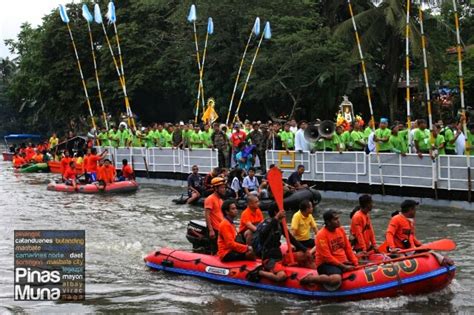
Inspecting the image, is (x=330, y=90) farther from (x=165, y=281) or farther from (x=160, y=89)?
(x=165, y=281)

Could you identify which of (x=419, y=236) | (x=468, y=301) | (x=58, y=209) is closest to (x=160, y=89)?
(x=58, y=209)

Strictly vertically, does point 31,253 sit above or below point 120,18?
below

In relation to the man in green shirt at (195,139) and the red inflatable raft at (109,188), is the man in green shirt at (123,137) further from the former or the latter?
the red inflatable raft at (109,188)

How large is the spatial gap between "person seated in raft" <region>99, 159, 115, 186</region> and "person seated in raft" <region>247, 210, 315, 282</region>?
1588 centimetres

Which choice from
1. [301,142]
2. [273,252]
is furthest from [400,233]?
[301,142]

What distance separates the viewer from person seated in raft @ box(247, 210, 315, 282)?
41.3 feet

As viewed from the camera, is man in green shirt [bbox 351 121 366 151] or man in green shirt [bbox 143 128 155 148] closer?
man in green shirt [bbox 351 121 366 151]

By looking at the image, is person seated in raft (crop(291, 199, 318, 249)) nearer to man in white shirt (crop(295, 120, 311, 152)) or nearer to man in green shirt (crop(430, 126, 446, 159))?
man in green shirt (crop(430, 126, 446, 159))

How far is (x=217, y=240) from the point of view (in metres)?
13.9

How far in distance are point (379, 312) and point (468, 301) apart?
1595mm

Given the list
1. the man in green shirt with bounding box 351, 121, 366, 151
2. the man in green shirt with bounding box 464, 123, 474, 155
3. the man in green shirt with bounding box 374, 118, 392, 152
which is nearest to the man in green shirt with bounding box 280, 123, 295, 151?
the man in green shirt with bounding box 351, 121, 366, 151

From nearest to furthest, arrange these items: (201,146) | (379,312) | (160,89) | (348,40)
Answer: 1. (379,312)
2. (201,146)
3. (348,40)
4. (160,89)

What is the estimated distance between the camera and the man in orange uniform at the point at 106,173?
28047 millimetres

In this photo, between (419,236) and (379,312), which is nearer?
(379,312)
